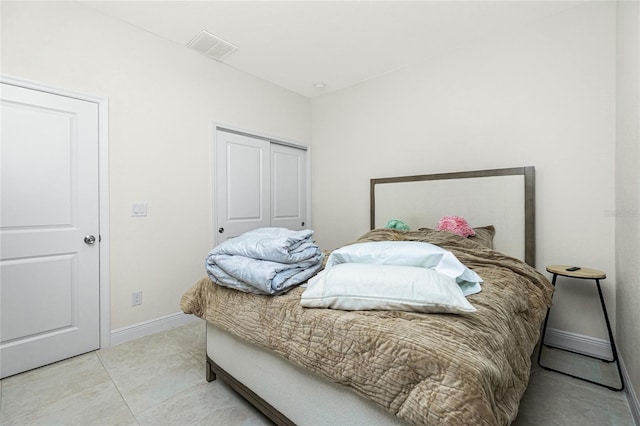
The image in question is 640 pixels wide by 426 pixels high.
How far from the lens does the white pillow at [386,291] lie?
3.42 feet

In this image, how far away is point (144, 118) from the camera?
8.20 ft

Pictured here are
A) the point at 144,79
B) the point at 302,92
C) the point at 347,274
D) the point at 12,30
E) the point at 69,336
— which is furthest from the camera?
the point at 302,92

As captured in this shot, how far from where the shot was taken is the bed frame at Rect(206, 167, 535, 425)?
112cm

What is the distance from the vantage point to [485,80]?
8.62 ft

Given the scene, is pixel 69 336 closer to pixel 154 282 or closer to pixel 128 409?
pixel 154 282

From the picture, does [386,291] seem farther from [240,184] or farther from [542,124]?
[240,184]

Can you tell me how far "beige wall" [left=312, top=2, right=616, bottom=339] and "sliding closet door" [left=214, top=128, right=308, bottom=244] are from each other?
117 cm

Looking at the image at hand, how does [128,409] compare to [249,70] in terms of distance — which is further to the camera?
[249,70]

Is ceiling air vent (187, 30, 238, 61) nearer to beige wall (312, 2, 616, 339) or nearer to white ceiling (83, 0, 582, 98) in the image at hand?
white ceiling (83, 0, 582, 98)

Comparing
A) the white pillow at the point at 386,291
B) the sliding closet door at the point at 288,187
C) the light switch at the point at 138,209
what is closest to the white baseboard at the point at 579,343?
the white pillow at the point at 386,291

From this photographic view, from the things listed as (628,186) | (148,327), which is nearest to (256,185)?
(148,327)

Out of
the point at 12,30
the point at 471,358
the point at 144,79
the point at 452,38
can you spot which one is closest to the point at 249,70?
the point at 144,79

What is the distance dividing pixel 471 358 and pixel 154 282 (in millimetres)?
2591

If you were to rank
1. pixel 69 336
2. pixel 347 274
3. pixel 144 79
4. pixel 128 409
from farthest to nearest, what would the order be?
1. pixel 144 79
2. pixel 69 336
3. pixel 128 409
4. pixel 347 274
